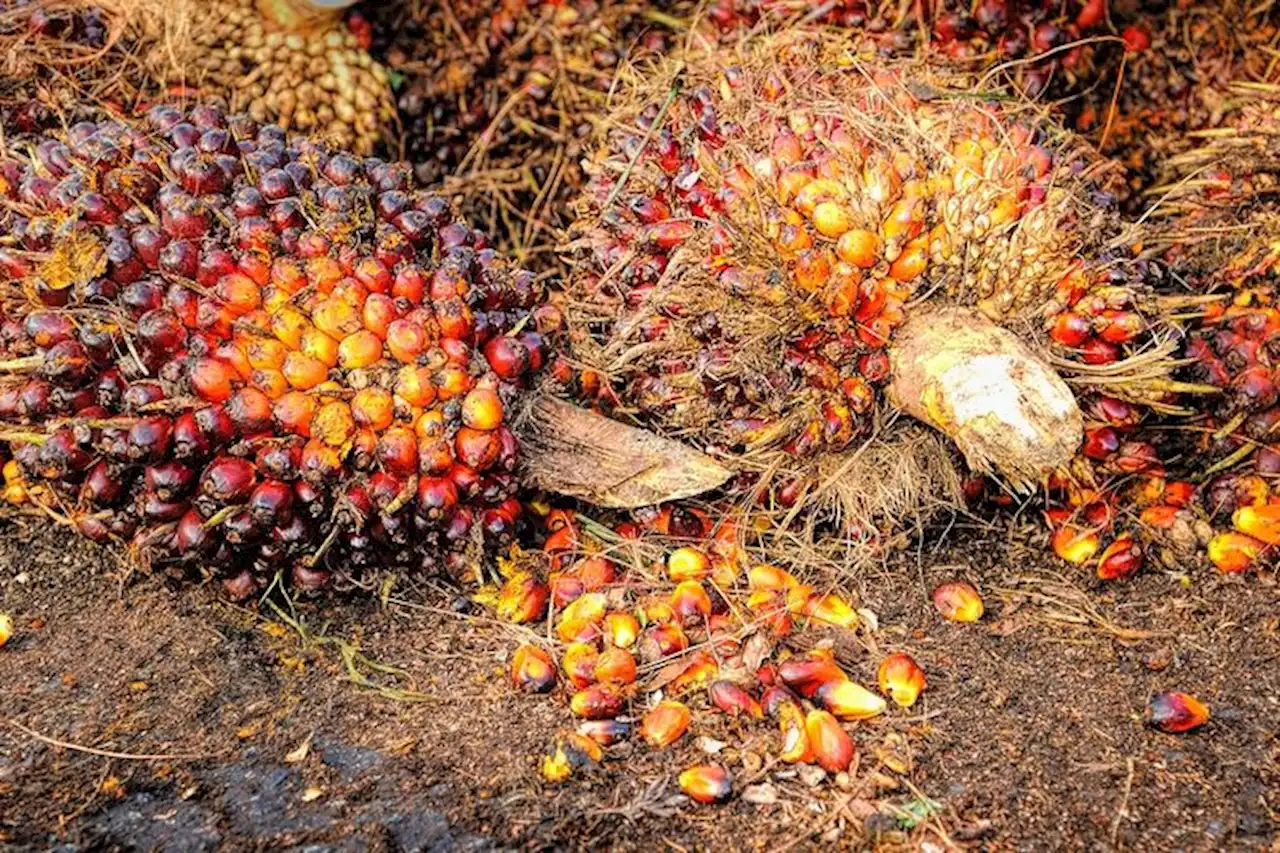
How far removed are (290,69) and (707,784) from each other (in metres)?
2.51

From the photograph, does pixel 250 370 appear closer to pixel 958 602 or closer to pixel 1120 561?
pixel 958 602

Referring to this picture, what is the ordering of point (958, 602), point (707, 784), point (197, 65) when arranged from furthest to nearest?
point (197, 65) < point (958, 602) < point (707, 784)

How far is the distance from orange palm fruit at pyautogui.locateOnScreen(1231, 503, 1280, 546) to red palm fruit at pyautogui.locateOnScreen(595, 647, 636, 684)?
1.41 m

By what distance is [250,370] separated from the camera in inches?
100

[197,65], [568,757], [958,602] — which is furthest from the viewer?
[197,65]

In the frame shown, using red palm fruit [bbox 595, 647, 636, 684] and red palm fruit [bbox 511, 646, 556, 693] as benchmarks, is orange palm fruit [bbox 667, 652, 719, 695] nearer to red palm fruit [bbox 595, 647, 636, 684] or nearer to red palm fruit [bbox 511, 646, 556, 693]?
red palm fruit [bbox 595, 647, 636, 684]

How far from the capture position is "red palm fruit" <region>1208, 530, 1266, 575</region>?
275cm

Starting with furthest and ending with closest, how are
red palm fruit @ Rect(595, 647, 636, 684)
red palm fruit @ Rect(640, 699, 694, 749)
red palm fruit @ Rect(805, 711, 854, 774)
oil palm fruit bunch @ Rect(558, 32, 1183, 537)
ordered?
oil palm fruit bunch @ Rect(558, 32, 1183, 537) → red palm fruit @ Rect(595, 647, 636, 684) → red palm fruit @ Rect(640, 699, 694, 749) → red palm fruit @ Rect(805, 711, 854, 774)

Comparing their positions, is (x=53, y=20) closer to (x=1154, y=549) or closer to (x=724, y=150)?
(x=724, y=150)

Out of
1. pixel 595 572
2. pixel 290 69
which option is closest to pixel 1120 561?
pixel 595 572

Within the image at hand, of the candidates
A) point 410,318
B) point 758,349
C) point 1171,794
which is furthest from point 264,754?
point 1171,794

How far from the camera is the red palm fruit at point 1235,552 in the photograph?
2.75 meters

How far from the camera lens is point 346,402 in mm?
2564

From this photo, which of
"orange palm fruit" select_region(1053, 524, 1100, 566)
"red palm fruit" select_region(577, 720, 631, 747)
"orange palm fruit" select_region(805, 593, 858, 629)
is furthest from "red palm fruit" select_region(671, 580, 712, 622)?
"orange palm fruit" select_region(1053, 524, 1100, 566)
